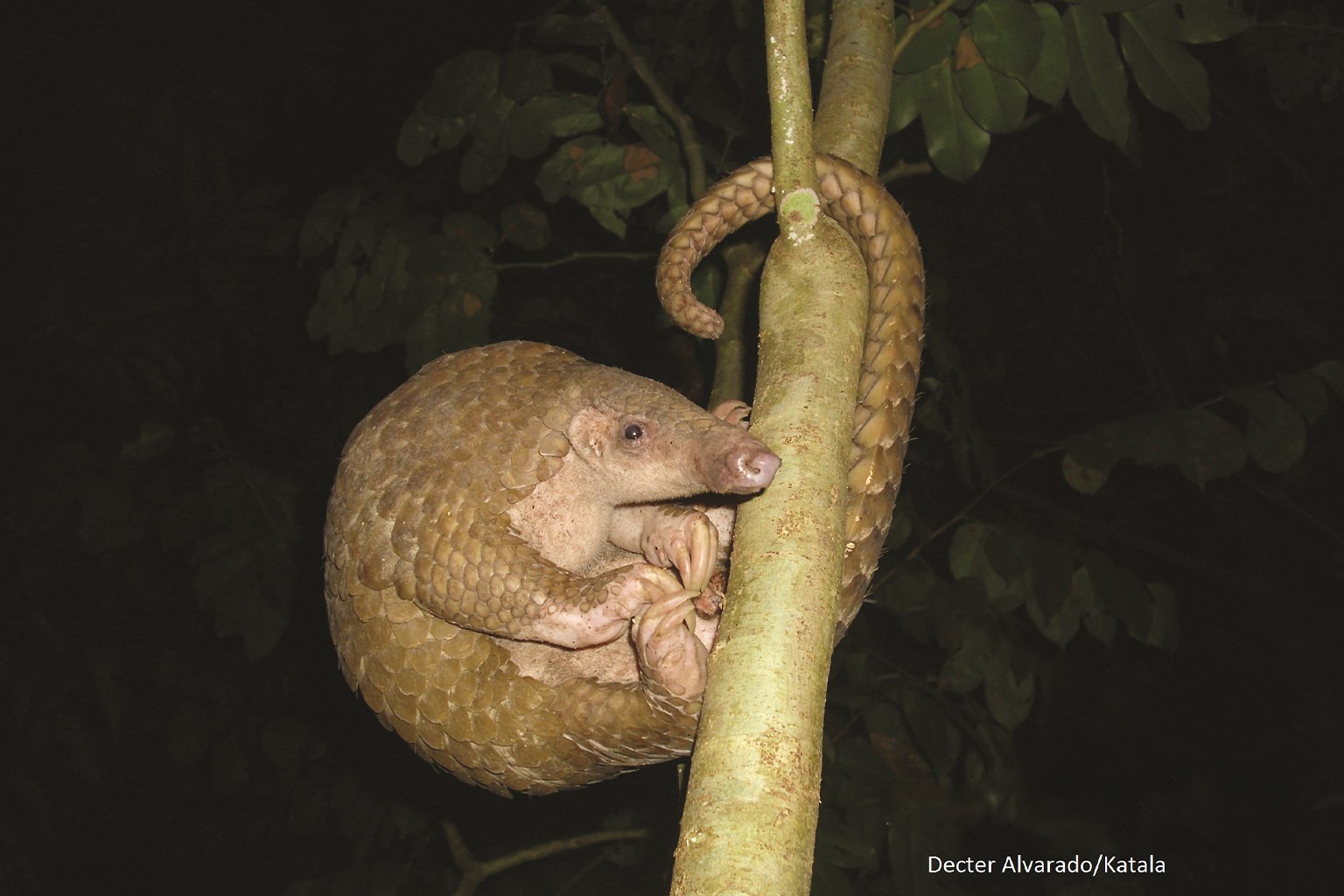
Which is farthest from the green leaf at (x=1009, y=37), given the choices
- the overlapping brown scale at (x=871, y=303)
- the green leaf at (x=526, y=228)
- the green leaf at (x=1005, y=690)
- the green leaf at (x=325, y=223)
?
the green leaf at (x=325, y=223)

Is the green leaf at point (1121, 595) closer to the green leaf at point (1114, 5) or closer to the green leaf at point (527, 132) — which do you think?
the green leaf at point (1114, 5)

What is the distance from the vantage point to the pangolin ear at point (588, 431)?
4.50 ft

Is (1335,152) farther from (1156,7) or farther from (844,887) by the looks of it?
(844,887)

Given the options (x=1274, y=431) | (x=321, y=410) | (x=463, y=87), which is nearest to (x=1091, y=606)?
(x=1274, y=431)

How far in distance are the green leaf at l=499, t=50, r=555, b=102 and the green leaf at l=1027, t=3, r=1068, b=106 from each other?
4.74ft

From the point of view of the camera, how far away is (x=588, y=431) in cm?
138

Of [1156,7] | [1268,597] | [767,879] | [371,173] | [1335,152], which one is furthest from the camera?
[1335,152]

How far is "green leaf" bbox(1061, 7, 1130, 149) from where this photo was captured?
212 cm

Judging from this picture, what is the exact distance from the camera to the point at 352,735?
441 cm

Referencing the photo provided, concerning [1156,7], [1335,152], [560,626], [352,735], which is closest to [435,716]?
[560,626]

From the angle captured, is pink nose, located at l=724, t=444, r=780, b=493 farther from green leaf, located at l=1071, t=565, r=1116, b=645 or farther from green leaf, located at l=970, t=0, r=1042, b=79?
green leaf, located at l=1071, t=565, r=1116, b=645

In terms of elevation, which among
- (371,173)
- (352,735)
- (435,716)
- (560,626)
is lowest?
(435,716)

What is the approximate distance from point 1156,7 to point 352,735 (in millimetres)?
4055

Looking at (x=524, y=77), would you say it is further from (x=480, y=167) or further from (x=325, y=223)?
(x=325, y=223)
